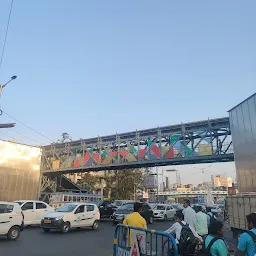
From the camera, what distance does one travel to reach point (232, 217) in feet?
40.3

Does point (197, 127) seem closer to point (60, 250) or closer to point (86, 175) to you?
point (60, 250)

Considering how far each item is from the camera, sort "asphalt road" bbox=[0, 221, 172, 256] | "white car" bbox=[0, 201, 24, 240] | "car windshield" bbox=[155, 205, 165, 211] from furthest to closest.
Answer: "car windshield" bbox=[155, 205, 165, 211] < "white car" bbox=[0, 201, 24, 240] < "asphalt road" bbox=[0, 221, 172, 256]

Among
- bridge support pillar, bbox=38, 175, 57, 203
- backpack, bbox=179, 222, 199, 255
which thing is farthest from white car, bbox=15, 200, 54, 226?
bridge support pillar, bbox=38, 175, 57, 203

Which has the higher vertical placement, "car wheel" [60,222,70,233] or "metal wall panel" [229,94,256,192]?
"metal wall panel" [229,94,256,192]

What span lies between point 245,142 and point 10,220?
11604 millimetres

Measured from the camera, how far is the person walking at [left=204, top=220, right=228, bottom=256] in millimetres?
4078

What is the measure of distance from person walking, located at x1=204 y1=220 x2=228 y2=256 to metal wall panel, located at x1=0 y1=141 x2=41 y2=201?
2973 cm

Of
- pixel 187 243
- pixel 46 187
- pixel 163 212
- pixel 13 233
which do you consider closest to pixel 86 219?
pixel 13 233

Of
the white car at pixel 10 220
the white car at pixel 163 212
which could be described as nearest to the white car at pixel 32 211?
the white car at pixel 10 220

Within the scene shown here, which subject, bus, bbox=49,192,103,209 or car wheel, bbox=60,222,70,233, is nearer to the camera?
car wheel, bbox=60,222,70,233

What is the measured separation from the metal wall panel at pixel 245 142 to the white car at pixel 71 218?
890 cm

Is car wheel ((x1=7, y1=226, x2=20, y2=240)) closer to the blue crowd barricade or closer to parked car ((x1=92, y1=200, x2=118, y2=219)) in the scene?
the blue crowd barricade

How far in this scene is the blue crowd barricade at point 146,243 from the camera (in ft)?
15.3

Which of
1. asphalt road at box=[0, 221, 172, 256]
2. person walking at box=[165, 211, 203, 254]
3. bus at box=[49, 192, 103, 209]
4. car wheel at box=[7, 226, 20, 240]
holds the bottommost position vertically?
asphalt road at box=[0, 221, 172, 256]
